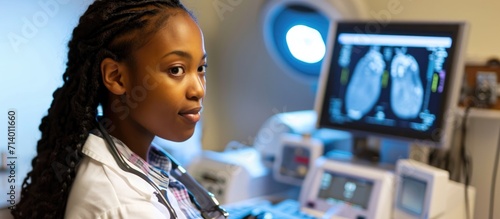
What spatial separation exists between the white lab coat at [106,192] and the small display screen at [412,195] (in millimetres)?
835

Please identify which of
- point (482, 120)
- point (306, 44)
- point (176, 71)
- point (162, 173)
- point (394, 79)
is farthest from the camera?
point (306, 44)

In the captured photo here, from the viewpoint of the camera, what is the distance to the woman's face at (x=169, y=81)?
92cm

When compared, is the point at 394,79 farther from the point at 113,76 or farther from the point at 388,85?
the point at 113,76

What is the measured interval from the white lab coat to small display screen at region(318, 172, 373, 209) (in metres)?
0.81

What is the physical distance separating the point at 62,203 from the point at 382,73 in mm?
1057

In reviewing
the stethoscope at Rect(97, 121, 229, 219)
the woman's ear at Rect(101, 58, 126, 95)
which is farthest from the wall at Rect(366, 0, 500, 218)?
the woman's ear at Rect(101, 58, 126, 95)

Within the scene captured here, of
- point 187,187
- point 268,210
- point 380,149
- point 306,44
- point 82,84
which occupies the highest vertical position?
point 306,44

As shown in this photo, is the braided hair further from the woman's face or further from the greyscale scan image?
the greyscale scan image

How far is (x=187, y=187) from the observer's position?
1.18m

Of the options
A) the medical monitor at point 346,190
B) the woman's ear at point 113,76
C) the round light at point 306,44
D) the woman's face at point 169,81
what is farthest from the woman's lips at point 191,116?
the round light at point 306,44

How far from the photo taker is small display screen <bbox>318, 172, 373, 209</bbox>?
1549mm

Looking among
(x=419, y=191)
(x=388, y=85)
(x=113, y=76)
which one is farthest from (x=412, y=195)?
(x=113, y=76)

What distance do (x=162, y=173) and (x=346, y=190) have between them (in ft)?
2.34

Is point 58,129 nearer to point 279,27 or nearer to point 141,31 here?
point 141,31
